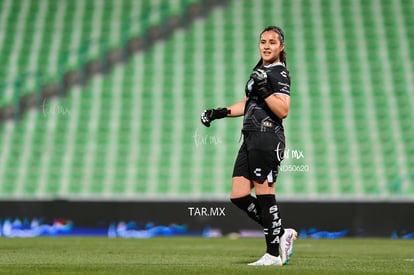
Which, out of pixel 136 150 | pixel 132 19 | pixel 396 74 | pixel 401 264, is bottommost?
pixel 401 264

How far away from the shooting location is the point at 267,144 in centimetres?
659

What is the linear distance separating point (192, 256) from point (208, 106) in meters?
8.36

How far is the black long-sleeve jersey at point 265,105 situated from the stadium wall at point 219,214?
5698mm

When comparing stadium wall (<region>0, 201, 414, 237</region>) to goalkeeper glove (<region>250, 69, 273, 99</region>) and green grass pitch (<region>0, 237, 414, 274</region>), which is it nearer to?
green grass pitch (<region>0, 237, 414, 274</region>)

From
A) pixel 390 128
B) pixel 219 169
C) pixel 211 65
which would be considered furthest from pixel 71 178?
pixel 390 128

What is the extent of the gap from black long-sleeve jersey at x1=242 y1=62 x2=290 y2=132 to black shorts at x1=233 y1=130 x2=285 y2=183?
0.05m

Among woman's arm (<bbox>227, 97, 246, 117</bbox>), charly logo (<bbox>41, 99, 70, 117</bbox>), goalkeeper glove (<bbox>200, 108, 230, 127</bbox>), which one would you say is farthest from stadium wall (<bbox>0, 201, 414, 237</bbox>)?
goalkeeper glove (<bbox>200, 108, 230, 127</bbox>)

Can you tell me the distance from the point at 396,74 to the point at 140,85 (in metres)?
4.81

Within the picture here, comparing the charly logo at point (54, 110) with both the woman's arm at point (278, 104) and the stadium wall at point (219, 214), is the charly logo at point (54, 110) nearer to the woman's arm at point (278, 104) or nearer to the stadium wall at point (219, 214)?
the stadium wall at point (219, 214)

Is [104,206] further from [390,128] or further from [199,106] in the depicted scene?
[390,128]

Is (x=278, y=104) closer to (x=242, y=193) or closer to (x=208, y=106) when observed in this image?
(x=242, y=193)

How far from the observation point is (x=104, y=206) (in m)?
12.4

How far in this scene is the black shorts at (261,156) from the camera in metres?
6.59

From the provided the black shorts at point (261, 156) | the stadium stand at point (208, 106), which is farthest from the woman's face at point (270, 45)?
the stadium stand at point (208, 106)
